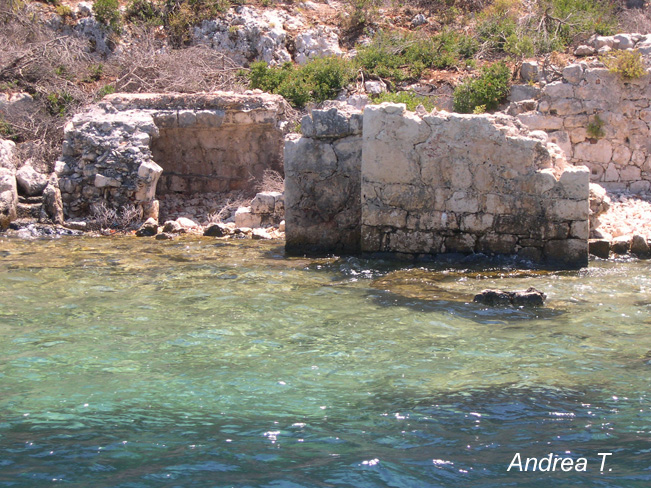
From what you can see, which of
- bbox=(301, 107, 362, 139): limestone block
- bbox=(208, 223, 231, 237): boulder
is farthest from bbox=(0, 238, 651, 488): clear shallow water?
bbox=(208, 223, 231, 237): boulder

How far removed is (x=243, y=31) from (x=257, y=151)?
5077 millimetres

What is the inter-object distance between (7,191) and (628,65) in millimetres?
9645

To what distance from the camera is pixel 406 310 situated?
5.79m

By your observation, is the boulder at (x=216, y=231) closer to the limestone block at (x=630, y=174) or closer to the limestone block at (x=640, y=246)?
the limestone block at (x=640, y=246)

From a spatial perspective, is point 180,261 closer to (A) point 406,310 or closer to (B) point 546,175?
(A) point 406,310

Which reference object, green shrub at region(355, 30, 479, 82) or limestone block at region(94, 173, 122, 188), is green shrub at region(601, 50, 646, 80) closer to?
green shrub at region(355, 30, 479, 82)

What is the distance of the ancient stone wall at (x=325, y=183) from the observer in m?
8.09

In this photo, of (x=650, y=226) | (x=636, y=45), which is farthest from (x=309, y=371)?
(x=636, y=45)

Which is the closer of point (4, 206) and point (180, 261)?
point (180, 261)

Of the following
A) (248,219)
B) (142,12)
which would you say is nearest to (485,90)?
(248,219)

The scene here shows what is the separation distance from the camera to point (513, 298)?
585 centimetres

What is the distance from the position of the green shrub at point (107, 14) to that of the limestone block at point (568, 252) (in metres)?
12.0

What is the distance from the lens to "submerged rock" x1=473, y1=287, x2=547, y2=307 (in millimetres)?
5816

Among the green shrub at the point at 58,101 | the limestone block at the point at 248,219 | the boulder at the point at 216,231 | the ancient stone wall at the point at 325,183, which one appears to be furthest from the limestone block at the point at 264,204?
the green shrub at the point at 58,101
